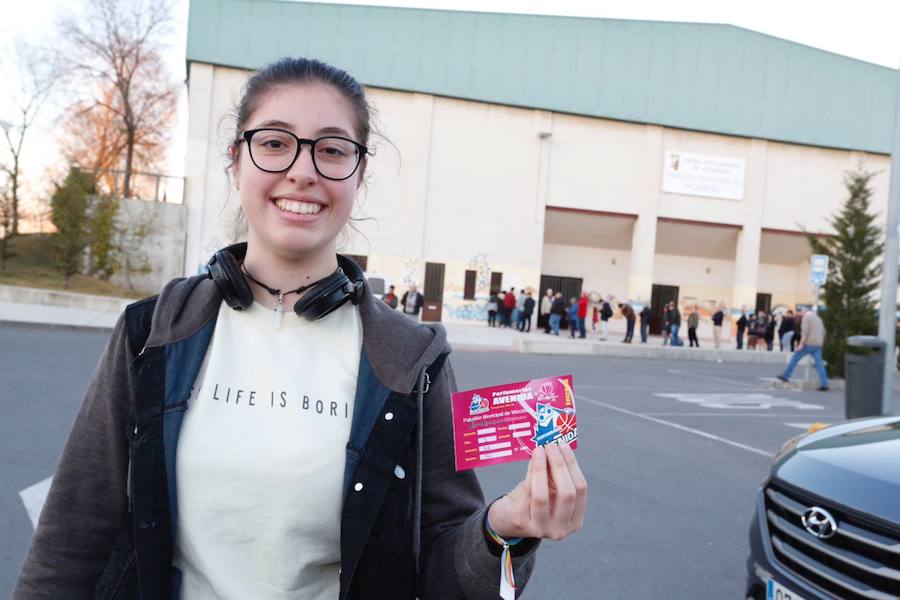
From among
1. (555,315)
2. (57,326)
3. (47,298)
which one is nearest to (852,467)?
(57,326)

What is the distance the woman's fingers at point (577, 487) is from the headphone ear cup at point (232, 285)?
866mm

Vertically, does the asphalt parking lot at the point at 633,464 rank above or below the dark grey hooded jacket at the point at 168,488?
below

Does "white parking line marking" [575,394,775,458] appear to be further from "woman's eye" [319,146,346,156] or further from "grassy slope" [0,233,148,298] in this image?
"grassy slope" [0,233,148,298]

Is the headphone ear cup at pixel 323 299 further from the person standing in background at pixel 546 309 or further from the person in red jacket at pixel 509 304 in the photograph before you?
the person in red jacket at pixel 509 304

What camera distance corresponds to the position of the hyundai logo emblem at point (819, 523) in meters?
2.95

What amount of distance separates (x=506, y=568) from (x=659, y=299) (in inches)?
1474

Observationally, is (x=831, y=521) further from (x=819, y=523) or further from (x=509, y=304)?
(x=509, y=304)

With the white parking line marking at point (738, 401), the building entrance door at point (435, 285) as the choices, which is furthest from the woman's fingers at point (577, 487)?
the building entrance door at point (435, 285)

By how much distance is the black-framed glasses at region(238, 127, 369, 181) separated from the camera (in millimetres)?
1776

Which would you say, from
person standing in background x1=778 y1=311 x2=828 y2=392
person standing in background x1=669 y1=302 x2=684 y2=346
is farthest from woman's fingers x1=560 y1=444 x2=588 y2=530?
person standing in background x1=669 y1=302 x2=684 y2=346

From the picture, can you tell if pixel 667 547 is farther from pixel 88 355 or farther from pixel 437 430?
pixel 88 355

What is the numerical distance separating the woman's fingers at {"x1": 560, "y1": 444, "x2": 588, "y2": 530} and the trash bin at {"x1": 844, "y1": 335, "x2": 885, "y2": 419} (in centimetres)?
946

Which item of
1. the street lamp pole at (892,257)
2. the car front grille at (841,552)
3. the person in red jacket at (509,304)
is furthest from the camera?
the person in red jacket at (509,304)

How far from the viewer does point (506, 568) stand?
1.52 meters
